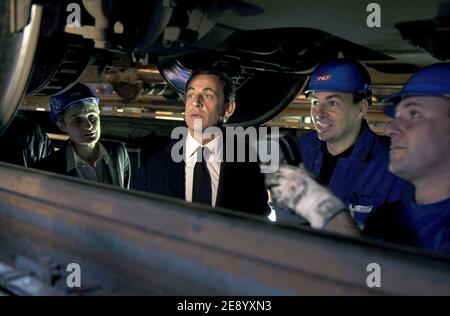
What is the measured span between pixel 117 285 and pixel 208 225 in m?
0.38

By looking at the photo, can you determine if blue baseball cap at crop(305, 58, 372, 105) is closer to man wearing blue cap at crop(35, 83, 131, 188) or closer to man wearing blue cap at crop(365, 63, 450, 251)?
man wearing blue cap at crop(365, 63, 450, 251)

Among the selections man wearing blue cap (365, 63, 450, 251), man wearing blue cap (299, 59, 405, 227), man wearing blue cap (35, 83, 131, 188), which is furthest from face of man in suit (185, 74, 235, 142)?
man wearing blue cap (35, 83, 131, 188)

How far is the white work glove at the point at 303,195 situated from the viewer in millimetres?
1703

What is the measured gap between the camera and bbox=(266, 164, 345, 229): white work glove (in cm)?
170

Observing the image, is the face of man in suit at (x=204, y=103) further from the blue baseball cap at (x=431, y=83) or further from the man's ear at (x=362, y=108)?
the blue baseball cap at (x=431, y=83)

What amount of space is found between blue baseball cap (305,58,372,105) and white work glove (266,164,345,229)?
116 cm

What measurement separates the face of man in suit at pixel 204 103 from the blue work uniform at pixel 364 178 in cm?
61

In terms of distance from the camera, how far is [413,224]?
191 cm

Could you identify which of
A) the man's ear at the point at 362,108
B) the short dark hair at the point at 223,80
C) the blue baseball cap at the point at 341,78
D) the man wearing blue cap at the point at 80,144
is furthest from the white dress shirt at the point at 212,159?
the man wearing blue cap at the point at 80,144

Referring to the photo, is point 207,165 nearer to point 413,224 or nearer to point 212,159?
point 212,159

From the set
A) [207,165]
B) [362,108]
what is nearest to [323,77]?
[362,108]

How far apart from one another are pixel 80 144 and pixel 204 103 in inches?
53.4

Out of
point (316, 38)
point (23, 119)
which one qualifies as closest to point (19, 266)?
point (23, 119)
